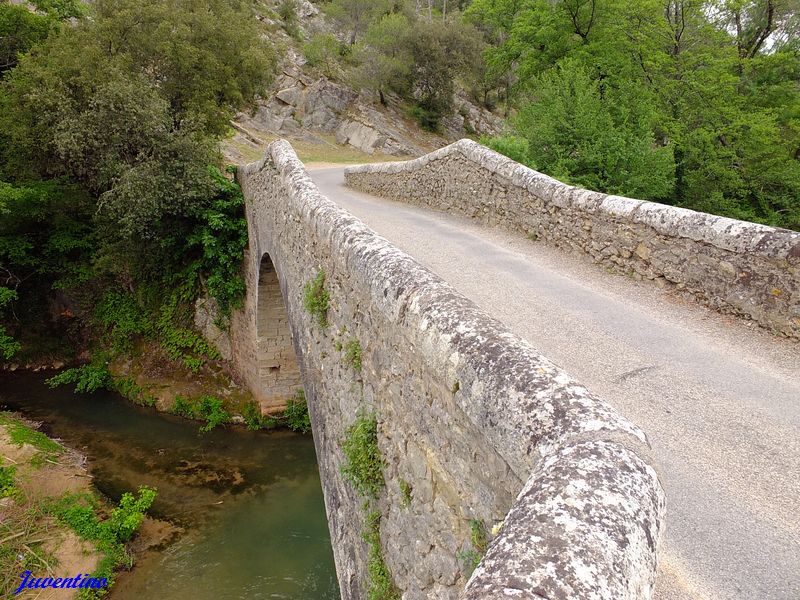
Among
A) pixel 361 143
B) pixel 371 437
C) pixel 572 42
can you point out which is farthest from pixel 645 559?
pixel 361 143

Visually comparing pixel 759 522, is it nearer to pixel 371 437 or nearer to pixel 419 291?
pixel 419 291

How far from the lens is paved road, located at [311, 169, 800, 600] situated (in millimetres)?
2369

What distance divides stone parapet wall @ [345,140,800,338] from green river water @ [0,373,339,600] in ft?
24.3

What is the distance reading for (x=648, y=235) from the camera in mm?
6020

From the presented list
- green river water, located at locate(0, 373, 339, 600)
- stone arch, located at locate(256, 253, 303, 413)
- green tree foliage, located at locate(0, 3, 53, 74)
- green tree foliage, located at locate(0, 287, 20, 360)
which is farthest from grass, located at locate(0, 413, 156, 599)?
green tree foliage, located at locate(0, 3, 53, 74)

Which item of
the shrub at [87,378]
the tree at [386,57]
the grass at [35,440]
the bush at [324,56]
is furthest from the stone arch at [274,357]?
the bush at [324,56]

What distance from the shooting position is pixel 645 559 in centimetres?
149

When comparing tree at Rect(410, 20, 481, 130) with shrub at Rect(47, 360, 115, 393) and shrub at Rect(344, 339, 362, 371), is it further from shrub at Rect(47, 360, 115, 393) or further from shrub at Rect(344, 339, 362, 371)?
shrub at Rect(344, 339, 362, 371)

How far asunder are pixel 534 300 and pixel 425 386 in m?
2.99

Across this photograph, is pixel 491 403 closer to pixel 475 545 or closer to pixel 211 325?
pixel 475 545

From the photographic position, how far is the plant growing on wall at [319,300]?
5.32m

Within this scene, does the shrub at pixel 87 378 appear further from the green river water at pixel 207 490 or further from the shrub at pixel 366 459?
the shrub at pixel 366 459

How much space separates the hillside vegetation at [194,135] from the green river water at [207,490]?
6.38 ft

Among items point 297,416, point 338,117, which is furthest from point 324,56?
point 297,416
